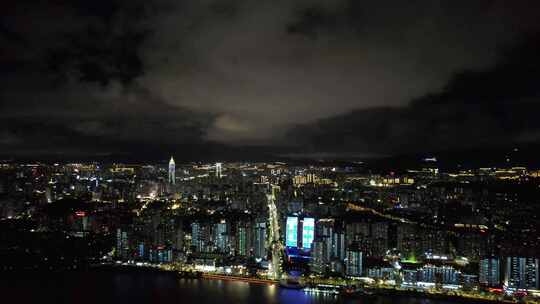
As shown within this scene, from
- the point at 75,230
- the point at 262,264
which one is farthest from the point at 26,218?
the point at 262,264

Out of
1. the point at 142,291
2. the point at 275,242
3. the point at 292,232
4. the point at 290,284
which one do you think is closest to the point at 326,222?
the point at 292,232

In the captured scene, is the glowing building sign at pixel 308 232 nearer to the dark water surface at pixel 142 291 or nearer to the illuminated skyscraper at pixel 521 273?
the dark water surface at pixel 142 291

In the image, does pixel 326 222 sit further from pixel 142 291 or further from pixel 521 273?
pixel 142 291

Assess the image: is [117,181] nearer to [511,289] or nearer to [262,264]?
[262,264]

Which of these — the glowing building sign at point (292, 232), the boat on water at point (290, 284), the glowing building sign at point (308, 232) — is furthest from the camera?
the glowing building sign at point (292, 232)

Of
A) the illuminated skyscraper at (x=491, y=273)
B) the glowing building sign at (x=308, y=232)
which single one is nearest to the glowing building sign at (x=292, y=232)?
the glowing building sign at (x=308, y=232)

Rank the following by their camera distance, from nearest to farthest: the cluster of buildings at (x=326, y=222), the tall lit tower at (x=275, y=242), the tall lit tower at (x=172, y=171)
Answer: the cluster of buildings at (x=326, y=222), the tall lit tower at (x=275, y=242), the tall lit tower at (x=172, y=171)
